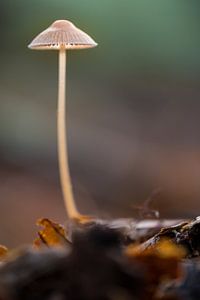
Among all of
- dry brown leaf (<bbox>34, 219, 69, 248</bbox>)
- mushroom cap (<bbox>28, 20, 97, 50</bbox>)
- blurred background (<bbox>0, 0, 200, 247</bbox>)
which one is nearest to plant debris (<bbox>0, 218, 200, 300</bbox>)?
dry brown leaf (<bbox>34, 219, 69, 248</bbox>)

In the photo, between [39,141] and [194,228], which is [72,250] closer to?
[194,228]

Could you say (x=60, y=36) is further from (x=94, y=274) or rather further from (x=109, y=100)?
(x=109, y=100)

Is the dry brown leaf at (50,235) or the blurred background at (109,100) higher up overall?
the blurred background at (109,100)

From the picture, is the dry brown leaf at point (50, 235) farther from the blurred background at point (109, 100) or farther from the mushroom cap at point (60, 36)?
the blurred background at point (109, 100)

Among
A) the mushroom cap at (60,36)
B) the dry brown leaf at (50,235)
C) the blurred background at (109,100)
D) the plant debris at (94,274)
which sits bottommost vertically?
the plant debris at (94,274)

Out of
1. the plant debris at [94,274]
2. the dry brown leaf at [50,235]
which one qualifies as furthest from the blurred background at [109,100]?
the plant debris at [94,274]

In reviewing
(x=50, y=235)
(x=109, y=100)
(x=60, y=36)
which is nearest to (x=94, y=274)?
(x=50, y=235)

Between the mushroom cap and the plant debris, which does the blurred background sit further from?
the plant debris

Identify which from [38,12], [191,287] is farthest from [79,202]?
[191,287]
